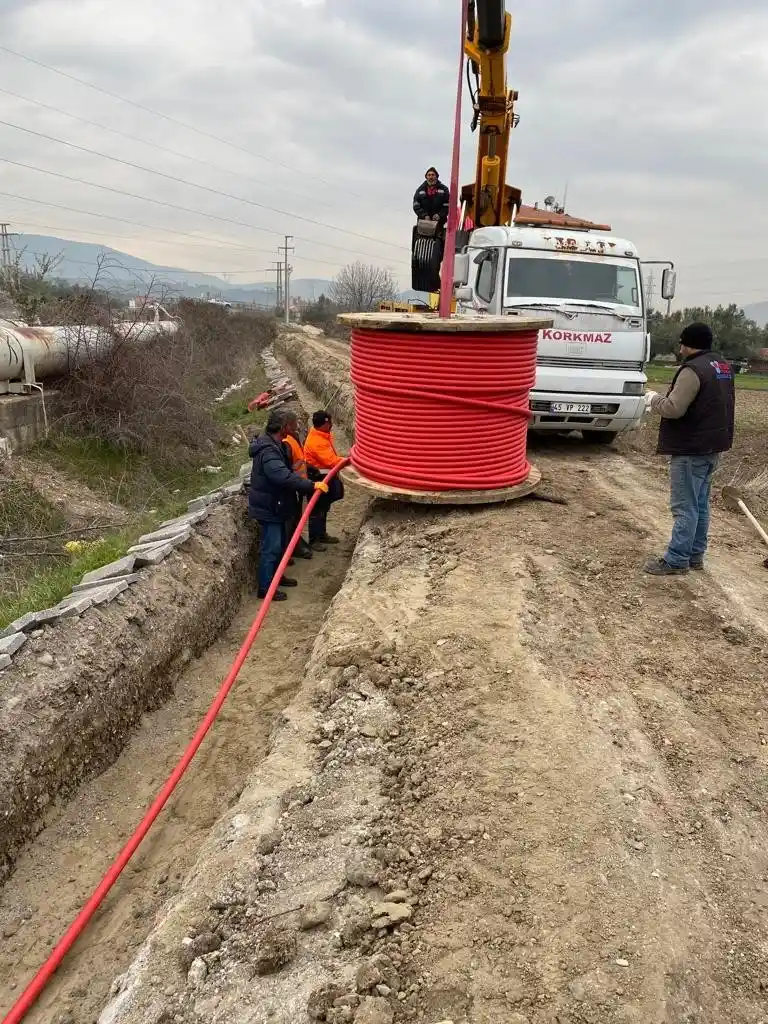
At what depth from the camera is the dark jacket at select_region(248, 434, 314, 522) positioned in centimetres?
637

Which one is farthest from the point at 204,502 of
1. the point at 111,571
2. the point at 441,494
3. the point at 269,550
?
the point at 441,494

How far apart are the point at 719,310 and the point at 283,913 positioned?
41.1 meters

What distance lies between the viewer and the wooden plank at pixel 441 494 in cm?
582

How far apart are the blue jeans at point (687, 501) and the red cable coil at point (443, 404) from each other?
4.49 ft

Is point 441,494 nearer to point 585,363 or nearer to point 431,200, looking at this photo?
point 585,363

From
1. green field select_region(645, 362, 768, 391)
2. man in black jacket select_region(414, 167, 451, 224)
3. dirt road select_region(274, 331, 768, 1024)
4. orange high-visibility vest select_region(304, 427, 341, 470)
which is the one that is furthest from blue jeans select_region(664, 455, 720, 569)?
green field select_region(645, 362, 768, 391)

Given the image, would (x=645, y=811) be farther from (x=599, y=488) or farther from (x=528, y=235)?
(x=528, y=235)

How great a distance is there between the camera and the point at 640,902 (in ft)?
8.13

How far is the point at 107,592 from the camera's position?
16.0ft

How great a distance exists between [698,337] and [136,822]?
4.67 meters

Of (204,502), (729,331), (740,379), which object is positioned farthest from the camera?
(729,331)

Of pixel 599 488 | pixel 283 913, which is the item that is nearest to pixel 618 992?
pixel 283 913

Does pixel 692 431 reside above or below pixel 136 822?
above

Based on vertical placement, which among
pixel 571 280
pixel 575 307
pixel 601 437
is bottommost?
pixel 601 437
